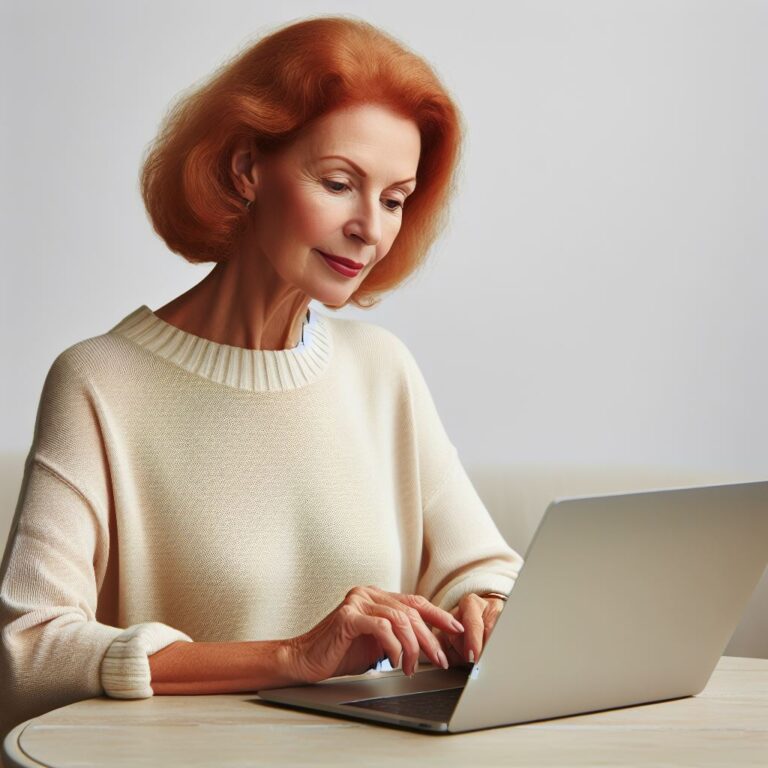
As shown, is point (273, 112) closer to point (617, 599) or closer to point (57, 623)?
point (57, 623)

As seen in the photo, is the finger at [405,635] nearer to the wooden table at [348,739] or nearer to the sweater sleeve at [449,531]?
the wooden table at [348,739]

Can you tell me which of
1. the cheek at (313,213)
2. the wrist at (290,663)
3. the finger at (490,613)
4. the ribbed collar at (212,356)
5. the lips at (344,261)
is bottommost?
the wrist at (290,663)

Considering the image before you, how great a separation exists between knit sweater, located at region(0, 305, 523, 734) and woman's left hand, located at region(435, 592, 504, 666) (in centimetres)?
12

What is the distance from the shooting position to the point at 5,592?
1.35m

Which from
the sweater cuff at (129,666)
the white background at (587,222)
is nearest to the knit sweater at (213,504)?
the sweater cuff at (129,666)

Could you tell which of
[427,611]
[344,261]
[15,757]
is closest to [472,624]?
[427,611]

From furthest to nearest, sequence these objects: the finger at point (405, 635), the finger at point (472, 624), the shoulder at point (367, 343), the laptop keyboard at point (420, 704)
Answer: the shoulder at point (367, 343), the finger at point (472, 624), the finger at point (405, 635), the laptop keyboard at point (420, 704)

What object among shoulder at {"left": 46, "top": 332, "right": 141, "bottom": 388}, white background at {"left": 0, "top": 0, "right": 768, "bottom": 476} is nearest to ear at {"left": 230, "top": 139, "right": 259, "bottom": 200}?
shoulder at {"left": 46, "top": 332, "right": 141, "bottom": 388}

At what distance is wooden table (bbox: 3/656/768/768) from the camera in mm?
987

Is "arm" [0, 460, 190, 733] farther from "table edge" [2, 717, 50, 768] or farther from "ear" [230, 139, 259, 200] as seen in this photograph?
"ear" [230, 139, 259, 200]

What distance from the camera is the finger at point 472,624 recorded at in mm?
1367

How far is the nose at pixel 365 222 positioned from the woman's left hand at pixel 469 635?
42 centimetres

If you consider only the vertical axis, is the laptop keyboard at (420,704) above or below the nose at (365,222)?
below

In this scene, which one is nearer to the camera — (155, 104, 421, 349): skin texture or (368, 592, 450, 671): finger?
(368, 592, 450, 671): finger
